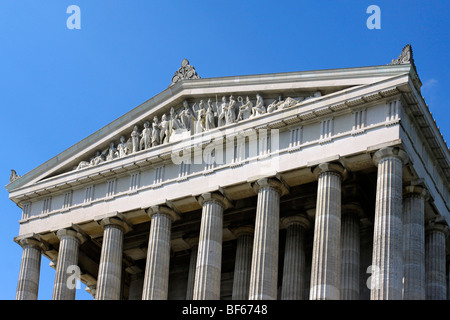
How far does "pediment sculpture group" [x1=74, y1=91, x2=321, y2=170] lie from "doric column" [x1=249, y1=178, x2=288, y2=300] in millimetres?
4441

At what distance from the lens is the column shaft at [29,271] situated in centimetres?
6869

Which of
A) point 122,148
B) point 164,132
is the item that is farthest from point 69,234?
point 164,132

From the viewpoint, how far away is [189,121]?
67312 millimetres

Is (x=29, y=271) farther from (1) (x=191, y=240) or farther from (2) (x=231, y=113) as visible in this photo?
(2) (x=231, y=113)

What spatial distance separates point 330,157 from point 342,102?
294 cm

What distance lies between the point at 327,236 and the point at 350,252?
4766 millimetres

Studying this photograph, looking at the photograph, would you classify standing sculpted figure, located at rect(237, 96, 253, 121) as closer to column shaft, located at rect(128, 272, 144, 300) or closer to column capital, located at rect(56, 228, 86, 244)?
column capital, located at rect(56, 228, 86, 244)

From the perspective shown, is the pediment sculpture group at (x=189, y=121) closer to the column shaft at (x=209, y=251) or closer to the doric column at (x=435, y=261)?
the column shaft at (x=209, y=251)

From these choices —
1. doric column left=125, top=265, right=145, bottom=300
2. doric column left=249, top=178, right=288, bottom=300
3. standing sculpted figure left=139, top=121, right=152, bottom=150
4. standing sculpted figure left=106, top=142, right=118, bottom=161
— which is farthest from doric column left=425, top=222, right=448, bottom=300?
doric column left=125, top=265, right=145, bottom=300

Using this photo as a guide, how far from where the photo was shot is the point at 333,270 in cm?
5775

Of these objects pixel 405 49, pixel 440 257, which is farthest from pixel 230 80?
pixel 440 257

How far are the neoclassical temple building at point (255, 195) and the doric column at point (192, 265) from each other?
88mm

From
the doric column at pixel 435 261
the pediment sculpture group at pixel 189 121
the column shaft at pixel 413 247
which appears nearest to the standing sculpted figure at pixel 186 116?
the pediment sculpture group at pixel 189 121

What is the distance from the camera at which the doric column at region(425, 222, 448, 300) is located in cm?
6184
